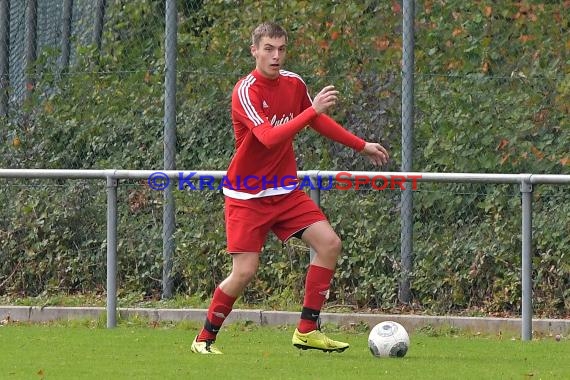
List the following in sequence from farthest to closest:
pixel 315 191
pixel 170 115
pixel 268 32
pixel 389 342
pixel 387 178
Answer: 1. pixel 170 115
2. pixel 315 191
3. pixel 387 178
4. pixel 389 342
5. pixel 268 32

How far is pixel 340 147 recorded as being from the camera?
1302cm

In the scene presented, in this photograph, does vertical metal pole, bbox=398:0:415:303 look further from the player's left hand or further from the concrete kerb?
the player's left hand

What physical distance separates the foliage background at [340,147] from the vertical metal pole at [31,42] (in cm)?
9

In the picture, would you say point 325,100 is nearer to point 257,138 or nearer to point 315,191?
point 257,138

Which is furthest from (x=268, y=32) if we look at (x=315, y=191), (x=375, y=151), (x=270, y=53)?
(x=315, y=191)

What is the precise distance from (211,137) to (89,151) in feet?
4.14

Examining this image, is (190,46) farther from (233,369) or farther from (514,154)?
(233,369)

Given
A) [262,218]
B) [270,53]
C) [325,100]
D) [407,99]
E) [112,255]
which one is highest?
[270,53]

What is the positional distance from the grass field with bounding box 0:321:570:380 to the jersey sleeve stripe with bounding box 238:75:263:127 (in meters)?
1.45

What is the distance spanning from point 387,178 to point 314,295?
1.72 metres

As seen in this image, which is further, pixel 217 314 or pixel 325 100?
pixel 217 314

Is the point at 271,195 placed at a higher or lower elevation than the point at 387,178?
lower

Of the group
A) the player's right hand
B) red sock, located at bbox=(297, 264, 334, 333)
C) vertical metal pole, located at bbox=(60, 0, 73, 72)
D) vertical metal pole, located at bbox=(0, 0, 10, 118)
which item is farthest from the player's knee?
vertical metal pole, located at bbox=(0, 0, 10, 118)

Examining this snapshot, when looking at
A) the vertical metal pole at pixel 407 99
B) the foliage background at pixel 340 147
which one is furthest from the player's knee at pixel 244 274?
the vertical metal pole at pixel 407 99
